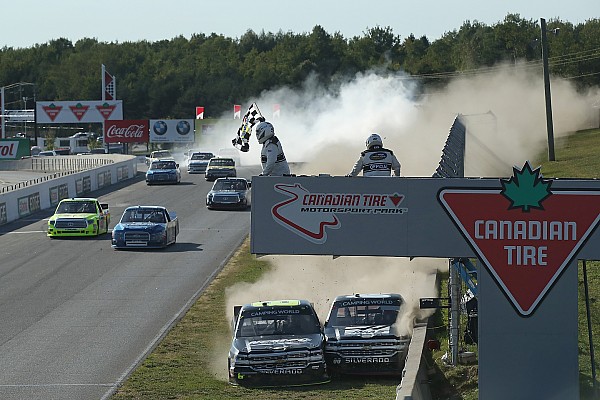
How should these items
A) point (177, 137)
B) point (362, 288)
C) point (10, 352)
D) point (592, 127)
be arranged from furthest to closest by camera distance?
point (177, 137) < point (592, 127) < point (362, 288) < point (10, 352)

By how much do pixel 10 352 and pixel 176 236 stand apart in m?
16.1

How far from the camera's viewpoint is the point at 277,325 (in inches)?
683

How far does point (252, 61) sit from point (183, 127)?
51.5 m

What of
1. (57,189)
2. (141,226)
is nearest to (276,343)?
(141,226)

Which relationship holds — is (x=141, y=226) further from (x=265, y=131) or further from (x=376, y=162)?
(x=376, y=162)

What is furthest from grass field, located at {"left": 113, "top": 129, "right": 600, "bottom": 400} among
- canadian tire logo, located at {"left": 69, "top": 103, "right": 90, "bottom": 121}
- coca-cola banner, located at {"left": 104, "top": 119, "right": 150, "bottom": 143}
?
canadian tire logo, located at {"left": 69, "top": 103, "right": 90, "bottom": 121}

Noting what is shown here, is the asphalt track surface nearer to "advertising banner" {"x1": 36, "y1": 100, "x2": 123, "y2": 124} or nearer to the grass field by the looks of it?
the grass field

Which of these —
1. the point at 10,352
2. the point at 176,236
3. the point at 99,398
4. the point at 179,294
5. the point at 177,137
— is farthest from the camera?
the point at 177,137

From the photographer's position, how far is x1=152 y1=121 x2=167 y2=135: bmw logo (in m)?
89.2

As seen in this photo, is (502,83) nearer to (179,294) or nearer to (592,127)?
(592,127)

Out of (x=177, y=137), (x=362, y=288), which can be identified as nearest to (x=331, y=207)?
(x=362, y=288)

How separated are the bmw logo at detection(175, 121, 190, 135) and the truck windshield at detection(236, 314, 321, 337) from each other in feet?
242

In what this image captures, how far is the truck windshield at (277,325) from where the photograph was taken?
17203mm

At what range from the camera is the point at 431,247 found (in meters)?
11.5
